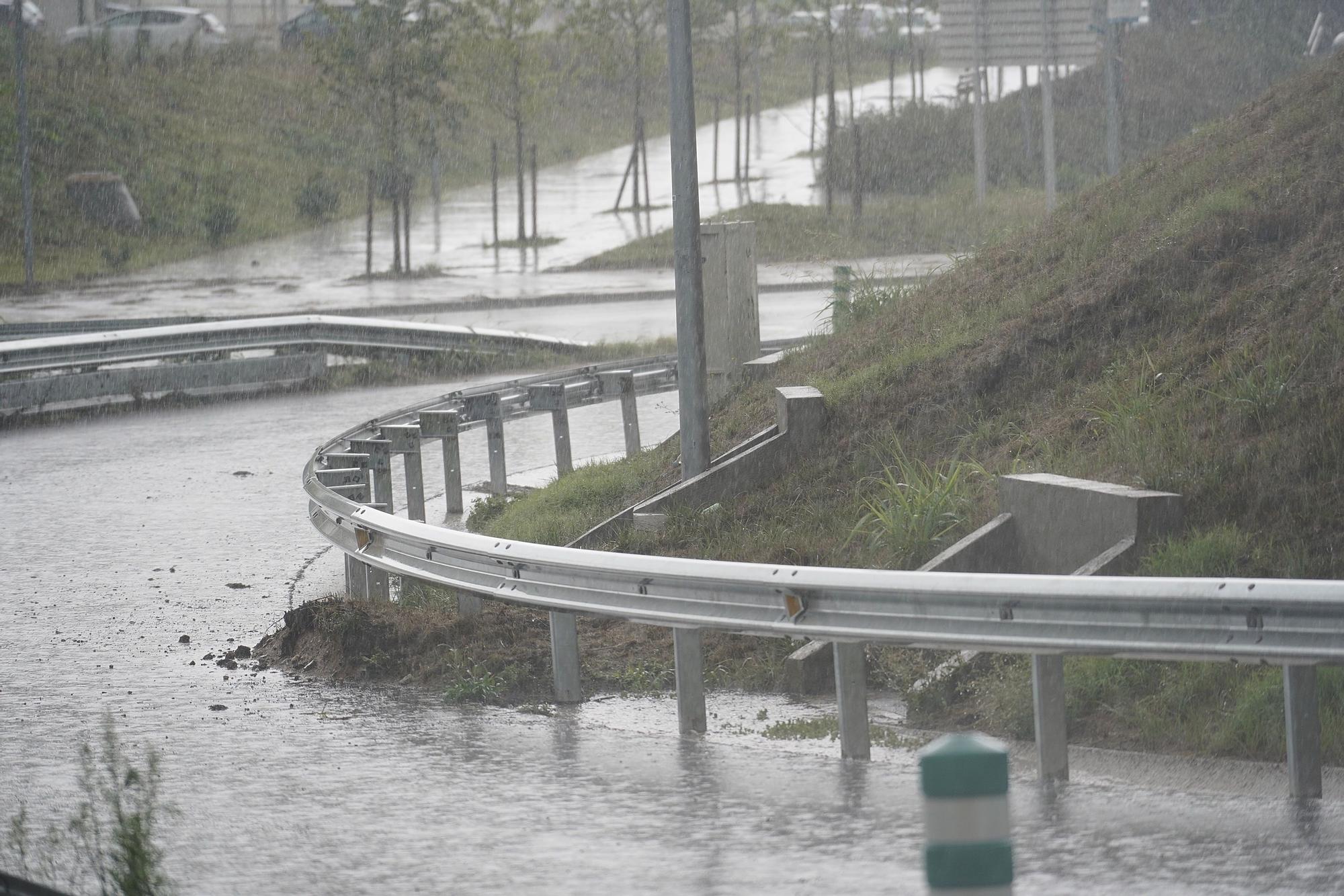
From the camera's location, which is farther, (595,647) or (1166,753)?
(595,647)

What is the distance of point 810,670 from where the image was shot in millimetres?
7605

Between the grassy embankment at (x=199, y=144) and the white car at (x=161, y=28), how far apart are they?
5.04 ft

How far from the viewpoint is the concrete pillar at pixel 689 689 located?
6.80m

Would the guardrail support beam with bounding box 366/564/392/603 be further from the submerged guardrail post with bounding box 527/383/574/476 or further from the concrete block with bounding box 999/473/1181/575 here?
the submerged guardrail post with bounding box 527/383/574/476

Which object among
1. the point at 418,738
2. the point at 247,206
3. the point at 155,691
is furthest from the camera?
the point at 247,206

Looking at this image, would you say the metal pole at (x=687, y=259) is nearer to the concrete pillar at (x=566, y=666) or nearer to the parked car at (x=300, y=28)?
the concrete pillar at (x=566, y=666)

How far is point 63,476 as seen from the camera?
15078 millimetres

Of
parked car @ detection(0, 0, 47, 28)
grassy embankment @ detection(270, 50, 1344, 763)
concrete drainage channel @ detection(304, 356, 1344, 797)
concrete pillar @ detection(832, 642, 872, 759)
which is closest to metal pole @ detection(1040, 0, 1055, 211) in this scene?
grassy embankment @ detection(270, 50, 1344, 763)

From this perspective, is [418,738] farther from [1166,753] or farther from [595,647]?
[1166,753]

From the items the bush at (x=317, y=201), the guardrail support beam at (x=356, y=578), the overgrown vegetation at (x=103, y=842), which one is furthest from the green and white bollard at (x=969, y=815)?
the bush at (x=317, y=201)

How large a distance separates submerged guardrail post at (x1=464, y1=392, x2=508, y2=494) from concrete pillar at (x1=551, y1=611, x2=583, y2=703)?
19.7 ft

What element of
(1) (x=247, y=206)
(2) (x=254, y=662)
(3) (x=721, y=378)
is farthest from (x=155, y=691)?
(1) (x=247, y=206)

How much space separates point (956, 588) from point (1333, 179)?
20.0ft

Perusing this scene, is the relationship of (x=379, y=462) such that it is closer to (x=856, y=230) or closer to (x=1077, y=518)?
(x=1077, y=518)
